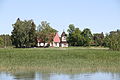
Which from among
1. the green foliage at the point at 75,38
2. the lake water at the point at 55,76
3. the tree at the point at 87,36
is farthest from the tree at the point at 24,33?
the lake water at the point at 55,76

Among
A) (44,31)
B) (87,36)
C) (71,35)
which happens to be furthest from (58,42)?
(44,31)

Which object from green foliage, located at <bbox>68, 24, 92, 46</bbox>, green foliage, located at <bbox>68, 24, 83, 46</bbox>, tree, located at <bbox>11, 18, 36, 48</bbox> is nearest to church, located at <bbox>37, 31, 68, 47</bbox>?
green foliage, located at <bbox>68, 24, 83, 46</bbox>

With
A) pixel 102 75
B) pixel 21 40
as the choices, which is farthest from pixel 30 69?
pixel 21 40

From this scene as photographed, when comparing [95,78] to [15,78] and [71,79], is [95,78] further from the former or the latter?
[15,78]

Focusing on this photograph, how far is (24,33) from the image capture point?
90.7 m

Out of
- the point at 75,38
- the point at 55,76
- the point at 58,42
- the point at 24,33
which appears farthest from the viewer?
the point at 75,38

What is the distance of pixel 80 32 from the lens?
114188 mm

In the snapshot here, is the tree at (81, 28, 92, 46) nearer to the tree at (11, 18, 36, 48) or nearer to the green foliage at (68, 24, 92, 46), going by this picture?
the green foliage at (68, 24, 92, 46)

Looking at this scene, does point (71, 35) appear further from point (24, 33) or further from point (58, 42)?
point (24, 33)

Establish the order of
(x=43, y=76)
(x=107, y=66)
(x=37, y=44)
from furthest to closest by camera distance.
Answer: (x=37, y=44)
(x=107, y=66)
(x=43, y=76)

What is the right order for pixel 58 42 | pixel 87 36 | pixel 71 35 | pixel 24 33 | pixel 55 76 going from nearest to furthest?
pixel 55 76 → pixel 24 33 → pixel 58 42 → pixel 87 36 → pixel 71 35

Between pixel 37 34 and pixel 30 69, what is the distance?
64.9 m

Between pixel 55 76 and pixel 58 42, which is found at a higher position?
pixel 58 42

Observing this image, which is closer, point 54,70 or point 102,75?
point 102,75
